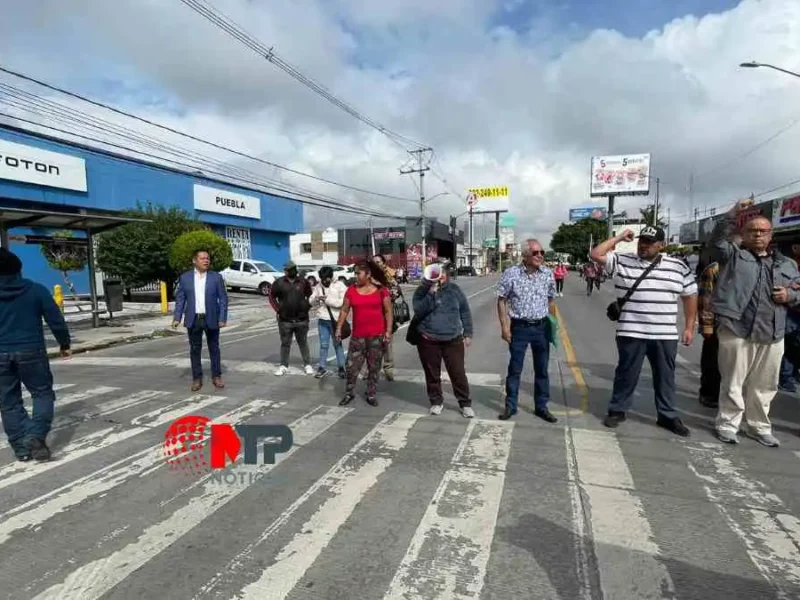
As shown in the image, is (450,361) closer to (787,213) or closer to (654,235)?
(654,235)

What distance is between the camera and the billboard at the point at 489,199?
85125mm

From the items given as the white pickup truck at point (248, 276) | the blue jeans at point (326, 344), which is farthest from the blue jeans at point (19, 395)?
the white pickup truck at point (248, 276)

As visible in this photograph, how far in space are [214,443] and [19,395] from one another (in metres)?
1.62

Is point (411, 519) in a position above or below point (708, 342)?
below

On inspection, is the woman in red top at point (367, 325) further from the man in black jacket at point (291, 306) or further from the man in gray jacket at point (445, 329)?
the man in black jacket at point (291, 306)

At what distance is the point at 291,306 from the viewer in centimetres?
716

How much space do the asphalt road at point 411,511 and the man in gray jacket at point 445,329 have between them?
0.36 metres

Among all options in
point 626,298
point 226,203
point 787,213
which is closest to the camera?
point 626,298

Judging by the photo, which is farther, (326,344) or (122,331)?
(122,331)

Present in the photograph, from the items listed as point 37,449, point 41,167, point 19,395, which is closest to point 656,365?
point 37,449

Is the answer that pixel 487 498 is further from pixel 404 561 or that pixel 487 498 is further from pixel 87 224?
pixel 87 224

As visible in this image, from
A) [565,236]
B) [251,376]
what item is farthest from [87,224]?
[565,236]

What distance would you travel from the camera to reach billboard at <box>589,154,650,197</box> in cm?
5788

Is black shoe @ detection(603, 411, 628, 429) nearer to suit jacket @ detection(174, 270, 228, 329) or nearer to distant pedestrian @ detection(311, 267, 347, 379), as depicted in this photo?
distant pedestrian @ detection(311, 267, 347, 379)
